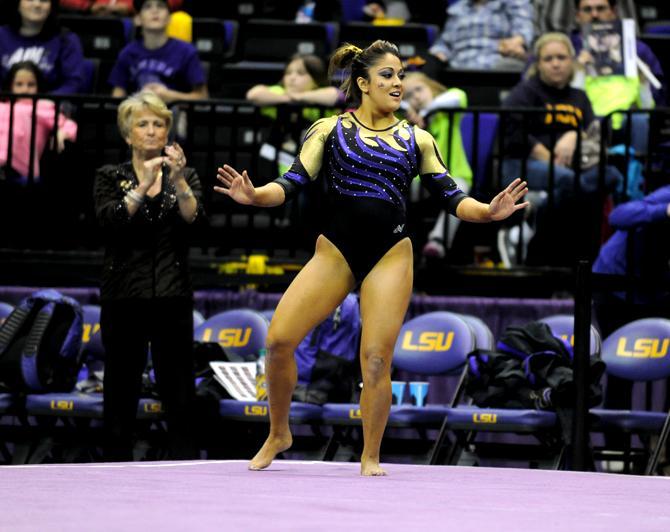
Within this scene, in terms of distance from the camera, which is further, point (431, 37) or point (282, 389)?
point (431, 37)

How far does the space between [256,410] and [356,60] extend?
2363mm

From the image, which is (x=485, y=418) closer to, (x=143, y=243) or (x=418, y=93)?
(x=143, y=243)

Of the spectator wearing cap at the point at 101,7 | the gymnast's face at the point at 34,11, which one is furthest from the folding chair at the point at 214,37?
the gymnast's face at the point at 34,11

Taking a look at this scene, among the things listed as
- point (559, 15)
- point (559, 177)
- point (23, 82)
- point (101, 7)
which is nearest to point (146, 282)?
point (23, 82)

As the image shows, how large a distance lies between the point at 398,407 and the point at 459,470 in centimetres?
138

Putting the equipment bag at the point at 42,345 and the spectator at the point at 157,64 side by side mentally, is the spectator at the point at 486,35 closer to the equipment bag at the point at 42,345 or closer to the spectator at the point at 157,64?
the spectator at the point at 157,64

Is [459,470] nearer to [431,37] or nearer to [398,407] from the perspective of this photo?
[398,407]

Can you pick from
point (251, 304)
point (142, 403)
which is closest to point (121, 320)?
point (142, 403)

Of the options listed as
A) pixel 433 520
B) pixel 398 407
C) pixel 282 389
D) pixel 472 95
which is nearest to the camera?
pixel 433 520

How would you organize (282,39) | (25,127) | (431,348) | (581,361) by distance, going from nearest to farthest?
(581,361)
(431,348)
(25,127)
(282,39)

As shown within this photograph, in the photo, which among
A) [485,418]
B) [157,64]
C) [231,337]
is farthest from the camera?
[157,64]

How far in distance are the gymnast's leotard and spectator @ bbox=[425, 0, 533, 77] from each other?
539 cm

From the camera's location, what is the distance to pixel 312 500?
4.13 meters

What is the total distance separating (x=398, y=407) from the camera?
732cm
